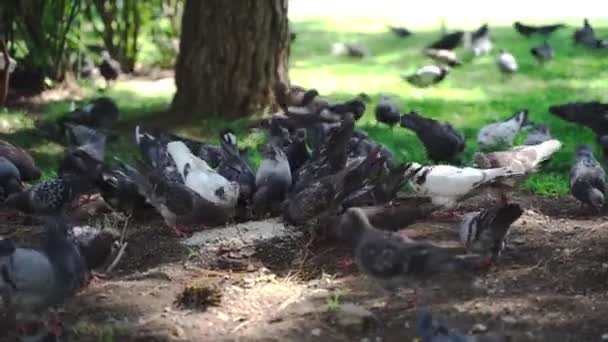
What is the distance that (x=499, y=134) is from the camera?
8.65m

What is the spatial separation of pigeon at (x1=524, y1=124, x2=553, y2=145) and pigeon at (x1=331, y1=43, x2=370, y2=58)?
604 centimetres

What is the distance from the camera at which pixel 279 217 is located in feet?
21.1

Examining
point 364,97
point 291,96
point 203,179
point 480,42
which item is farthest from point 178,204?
point 480,42

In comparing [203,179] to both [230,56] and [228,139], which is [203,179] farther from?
[230,56]

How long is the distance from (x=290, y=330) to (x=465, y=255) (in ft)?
3.21

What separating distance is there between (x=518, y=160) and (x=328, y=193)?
1.75 m

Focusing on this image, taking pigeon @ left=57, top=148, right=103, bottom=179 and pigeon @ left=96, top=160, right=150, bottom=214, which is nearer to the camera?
pigeon @ left=96, top=160, right=150, bottom=214

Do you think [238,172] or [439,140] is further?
[439,140]

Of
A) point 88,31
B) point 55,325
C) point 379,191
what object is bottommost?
point 88,31

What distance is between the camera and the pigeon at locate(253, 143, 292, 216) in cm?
640

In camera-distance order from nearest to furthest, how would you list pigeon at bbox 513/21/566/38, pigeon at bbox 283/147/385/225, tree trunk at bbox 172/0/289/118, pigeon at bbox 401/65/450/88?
pigeon at bbox 283/147/385/225
tree trunk at bbox 172/0/289/118
pigeon at bbox 401/65/450/88
pigeon at bbox 513/21/566/38

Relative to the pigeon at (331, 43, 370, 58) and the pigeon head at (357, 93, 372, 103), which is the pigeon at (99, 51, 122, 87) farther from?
the pigeon at (331, 43, 370, 58)

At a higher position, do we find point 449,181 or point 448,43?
point 449,181

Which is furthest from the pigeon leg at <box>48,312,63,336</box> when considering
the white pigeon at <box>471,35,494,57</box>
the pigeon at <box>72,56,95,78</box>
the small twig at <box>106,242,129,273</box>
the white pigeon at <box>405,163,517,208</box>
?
the white pigeon at <box>471,35,494,57</box>
